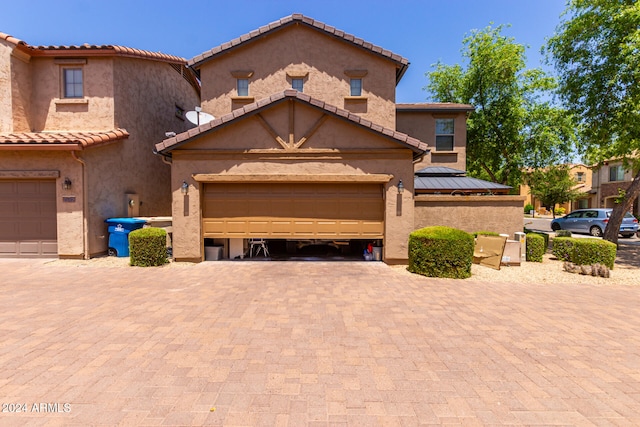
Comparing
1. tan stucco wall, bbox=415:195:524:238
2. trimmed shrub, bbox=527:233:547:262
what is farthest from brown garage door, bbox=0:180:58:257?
trimmed shrub, bbox=527:233:547:262

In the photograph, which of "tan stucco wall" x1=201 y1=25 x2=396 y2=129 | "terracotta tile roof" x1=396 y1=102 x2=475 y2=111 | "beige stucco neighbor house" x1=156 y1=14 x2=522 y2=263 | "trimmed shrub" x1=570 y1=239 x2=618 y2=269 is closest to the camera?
"trimmed shrub" x1=570 y1=239 x2=618 y2=269

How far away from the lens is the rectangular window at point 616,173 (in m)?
27.4

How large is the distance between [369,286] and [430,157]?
9.93m

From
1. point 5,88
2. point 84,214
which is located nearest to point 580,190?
point 84,214

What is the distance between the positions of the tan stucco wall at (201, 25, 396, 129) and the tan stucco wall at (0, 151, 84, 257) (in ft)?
17.5

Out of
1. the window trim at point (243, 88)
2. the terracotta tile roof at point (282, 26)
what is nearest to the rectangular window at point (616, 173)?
the terracotta tile roof at point (282, 26)

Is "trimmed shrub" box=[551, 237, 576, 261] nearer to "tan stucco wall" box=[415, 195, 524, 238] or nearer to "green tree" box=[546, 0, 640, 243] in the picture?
"tan stucco wall" box=[415, 195, 524, 238]

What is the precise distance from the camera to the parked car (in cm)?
1702

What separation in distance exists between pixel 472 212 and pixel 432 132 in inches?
227

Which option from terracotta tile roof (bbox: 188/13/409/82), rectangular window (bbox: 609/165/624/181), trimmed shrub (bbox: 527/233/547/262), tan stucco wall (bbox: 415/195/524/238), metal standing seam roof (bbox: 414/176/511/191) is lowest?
trimmed shrub (bbox: 527/233/547/262)

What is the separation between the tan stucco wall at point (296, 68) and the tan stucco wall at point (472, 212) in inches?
164

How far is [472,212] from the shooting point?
10.2 meters

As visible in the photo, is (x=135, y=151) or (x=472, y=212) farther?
(x=135, y=151)

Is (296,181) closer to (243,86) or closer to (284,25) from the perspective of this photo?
(243,86)
